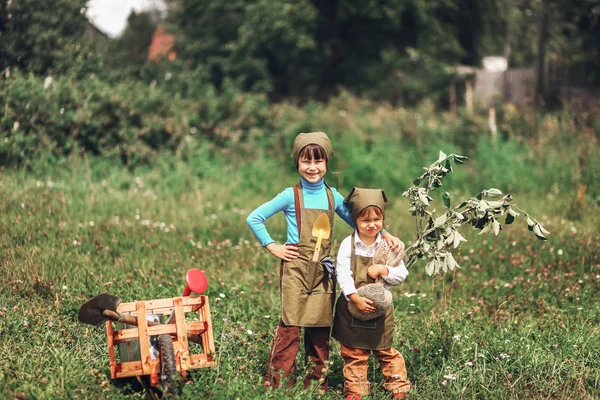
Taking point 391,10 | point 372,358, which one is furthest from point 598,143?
point 391,10

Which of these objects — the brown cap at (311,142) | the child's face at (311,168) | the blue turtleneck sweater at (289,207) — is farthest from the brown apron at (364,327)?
the brown cap at (311,142)

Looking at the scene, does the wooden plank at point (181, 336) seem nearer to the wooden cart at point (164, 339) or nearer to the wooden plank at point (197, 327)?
the wooden cart at point (164, 339)

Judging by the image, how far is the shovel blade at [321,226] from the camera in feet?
12.8

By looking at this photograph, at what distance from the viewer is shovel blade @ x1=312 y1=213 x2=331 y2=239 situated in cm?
390

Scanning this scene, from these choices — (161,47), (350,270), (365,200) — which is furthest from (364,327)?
(161,47)

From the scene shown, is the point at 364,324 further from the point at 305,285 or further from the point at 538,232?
the point at 538,232

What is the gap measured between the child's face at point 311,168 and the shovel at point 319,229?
23cm

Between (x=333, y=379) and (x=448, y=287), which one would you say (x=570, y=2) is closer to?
(x=448, y=287)

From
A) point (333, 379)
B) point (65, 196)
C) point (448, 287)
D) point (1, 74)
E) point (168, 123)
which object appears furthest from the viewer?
point (168, 123)

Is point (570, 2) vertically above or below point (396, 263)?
above

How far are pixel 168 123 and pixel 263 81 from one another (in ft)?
37.9

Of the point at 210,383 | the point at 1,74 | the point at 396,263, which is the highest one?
the point at 1,74

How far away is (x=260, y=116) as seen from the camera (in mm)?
12023

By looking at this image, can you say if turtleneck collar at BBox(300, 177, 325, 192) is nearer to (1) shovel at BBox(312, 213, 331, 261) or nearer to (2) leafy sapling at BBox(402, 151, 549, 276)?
(1) shovel at BBox(312, 213, 331, 261)
